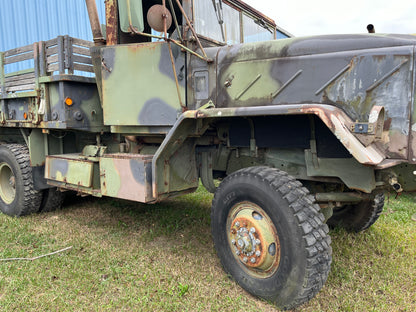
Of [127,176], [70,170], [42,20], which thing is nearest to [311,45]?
[127,176]

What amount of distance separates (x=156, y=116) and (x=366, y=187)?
189 centimetres

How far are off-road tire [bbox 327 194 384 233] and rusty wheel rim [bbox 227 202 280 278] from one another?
1.57 metres

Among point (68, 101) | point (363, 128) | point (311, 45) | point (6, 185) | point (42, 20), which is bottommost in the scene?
point (6, 185)

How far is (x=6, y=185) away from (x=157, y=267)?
3.04 m

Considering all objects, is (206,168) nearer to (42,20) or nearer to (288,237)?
(288,237)

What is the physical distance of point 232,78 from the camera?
296 cm

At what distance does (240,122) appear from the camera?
117 inches

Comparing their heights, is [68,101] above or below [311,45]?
below

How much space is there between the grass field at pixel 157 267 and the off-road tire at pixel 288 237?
0.52 feet

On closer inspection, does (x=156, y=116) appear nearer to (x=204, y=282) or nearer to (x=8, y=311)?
(x=204, y=282)

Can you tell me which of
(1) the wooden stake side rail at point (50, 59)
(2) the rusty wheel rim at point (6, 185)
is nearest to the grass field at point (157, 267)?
(2) the rusty wheel rim at point (6, 185)

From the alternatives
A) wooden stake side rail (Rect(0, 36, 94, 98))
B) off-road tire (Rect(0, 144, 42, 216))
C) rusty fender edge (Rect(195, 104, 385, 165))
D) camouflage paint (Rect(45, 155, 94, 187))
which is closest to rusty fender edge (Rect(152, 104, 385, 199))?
rusty fender edge (Rect(195, 104, 385, 165))

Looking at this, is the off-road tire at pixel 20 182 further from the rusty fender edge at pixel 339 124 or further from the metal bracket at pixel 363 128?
the metal bracket at pixel 363 128

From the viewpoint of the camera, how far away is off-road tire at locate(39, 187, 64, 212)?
473 centimetres
